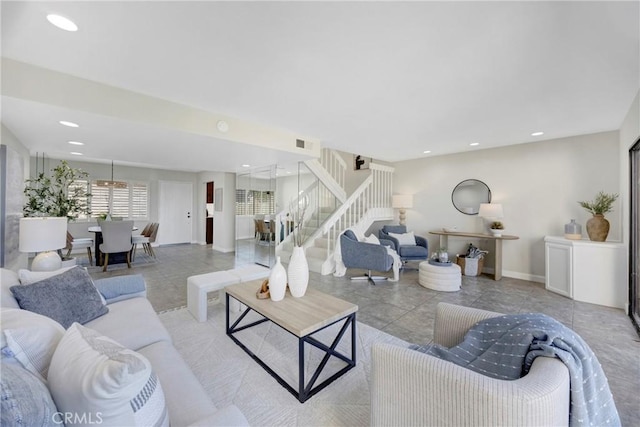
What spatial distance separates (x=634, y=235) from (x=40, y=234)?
248 inches

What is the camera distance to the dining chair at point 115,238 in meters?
4.78

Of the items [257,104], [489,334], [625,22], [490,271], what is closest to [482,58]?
[625,22]

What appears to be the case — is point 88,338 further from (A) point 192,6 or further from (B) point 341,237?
(B) point 341,237

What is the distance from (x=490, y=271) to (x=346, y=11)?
5302 millimetres

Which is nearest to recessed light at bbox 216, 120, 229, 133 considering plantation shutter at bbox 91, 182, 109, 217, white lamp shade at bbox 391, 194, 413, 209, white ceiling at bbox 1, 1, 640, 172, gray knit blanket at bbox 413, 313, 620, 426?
white ceiling at bbox 1, 1, 640, 172

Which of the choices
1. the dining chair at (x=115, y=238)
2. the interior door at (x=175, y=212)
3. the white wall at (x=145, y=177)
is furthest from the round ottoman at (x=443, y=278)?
the interior door at (x=175, y=212)

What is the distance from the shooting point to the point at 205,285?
2.78m

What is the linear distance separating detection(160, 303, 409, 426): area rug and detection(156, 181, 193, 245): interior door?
585cm

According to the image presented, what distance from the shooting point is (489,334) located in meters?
1.34

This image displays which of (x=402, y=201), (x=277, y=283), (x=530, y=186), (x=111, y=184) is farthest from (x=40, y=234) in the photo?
(x=530, y=186)

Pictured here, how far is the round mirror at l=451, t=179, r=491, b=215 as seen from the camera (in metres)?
5.02

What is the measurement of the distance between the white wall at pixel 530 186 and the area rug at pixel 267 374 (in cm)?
375

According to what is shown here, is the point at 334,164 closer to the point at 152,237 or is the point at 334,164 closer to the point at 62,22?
the point at 152,237

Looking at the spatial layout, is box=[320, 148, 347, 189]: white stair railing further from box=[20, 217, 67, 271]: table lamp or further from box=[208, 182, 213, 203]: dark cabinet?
box=[20, 217, 67, 271]: table lamp
